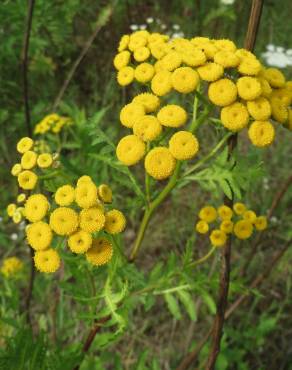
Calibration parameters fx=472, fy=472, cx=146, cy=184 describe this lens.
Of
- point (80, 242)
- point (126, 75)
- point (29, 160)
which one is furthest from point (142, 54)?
point (80, 242)

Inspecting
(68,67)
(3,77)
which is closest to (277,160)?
(68,67)

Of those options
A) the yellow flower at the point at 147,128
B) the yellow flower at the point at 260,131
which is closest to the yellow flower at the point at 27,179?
the yellow flower at the point at 147,128

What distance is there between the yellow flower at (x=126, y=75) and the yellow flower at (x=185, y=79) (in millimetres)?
345

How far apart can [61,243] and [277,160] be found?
10.8ft

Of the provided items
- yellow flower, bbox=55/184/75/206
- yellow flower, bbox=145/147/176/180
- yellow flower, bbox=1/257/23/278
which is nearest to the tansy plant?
yellow flower, bbox=145/147/176/180

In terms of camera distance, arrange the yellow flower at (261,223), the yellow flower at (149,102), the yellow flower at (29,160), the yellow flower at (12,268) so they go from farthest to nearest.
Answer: the yellow flower at (12,268)
the yellow flower at (261,223)
the yellow flower at (29,160)
the yellow flower at (149,102)

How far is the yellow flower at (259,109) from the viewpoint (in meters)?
1.87

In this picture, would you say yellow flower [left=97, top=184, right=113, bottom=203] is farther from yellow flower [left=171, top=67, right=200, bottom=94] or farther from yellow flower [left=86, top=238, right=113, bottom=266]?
yellow flower [left=171, top=67, right=200, bottom=94]

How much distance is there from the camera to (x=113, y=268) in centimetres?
207

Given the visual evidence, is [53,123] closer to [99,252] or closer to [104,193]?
[104,193]

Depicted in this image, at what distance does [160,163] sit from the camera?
6.06 feet

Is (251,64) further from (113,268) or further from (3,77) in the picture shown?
(3,77)

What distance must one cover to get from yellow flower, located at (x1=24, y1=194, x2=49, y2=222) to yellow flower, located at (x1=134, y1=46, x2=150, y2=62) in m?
0.79

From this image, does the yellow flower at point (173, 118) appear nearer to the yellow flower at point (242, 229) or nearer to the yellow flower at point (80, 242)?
the yellow flower at point (80, 242)
